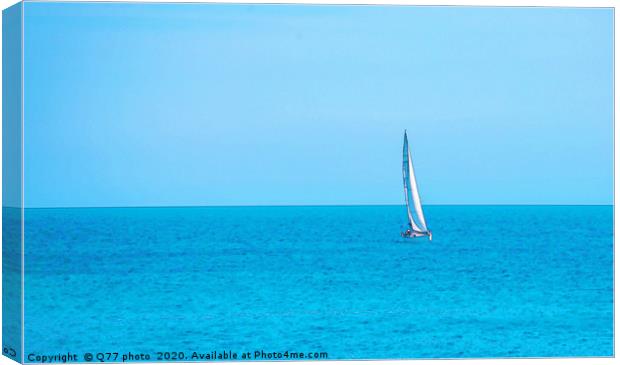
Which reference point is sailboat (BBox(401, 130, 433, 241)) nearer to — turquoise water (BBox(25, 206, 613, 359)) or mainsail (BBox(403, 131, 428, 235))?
mainsail (BBox(403, 131, 428, 235))

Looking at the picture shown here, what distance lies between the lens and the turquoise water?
16.1 meters

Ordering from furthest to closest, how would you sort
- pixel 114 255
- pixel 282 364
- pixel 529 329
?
pixel 114 255
pixel 529 329
pixel 282 364

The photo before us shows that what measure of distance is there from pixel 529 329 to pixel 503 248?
32.3 metres

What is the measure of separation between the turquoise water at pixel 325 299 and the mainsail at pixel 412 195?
42.6 inches

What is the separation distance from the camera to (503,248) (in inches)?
1928

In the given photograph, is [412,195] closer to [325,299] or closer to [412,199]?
[412,199]

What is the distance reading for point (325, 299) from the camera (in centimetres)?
2570

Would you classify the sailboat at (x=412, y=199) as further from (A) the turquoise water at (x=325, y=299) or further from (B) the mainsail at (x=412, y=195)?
(A) the turquoise water at (x=325, y=299)

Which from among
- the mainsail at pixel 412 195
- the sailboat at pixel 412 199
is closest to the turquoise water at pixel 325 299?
the sailboat at pixel 412 199

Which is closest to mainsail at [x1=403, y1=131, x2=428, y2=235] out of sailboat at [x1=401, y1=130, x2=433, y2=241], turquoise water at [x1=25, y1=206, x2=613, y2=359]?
sailboat at [x1=401, y1=130, x2=433, y2=241]

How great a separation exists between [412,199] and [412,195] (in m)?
0.76

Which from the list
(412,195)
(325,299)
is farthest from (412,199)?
(325,299)

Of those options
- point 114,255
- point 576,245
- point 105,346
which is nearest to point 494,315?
point 105,346

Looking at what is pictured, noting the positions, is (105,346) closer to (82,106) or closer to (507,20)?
(82,106)
